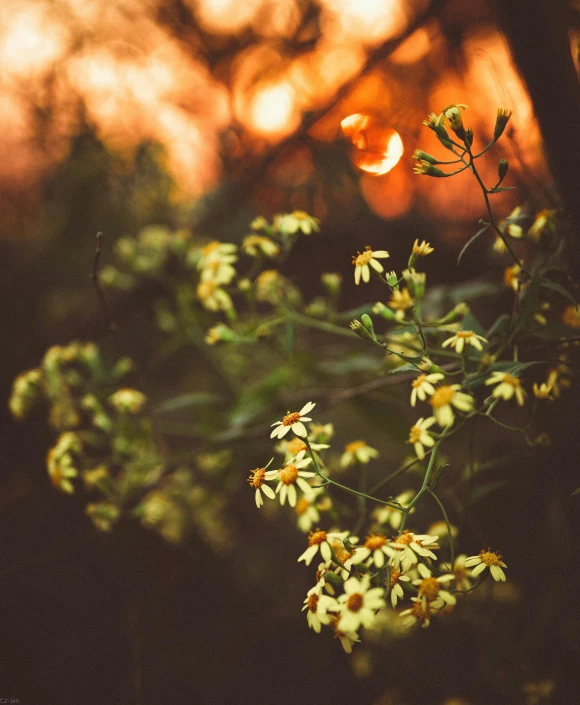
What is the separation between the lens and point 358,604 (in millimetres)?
480

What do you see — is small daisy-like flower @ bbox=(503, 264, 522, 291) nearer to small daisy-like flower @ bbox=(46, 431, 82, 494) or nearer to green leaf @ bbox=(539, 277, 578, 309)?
green leaf @ bbox=(539, 277, 578, 309)

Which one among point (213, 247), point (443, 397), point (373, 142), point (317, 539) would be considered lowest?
point (317, 539)

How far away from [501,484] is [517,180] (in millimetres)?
504

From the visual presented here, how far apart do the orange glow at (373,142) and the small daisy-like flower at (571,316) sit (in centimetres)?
64

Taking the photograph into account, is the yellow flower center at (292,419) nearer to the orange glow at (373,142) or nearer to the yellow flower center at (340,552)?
the yellow flower center at (340,552)

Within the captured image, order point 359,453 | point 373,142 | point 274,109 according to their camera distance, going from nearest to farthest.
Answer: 1. point 359,453
2. point 373,142
3. point 274,109

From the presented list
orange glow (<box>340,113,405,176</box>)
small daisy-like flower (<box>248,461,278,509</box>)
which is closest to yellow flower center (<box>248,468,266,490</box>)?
small daisy-like flower (<box>248,461,278,509</box>)

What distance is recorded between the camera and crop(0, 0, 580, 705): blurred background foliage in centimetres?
78

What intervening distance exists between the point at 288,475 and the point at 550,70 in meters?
0.55

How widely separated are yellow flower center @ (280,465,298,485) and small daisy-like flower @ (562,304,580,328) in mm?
401

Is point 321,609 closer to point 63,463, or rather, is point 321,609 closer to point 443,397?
point 443,397

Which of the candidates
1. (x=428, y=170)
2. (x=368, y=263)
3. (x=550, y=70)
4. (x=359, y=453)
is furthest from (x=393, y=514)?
(x=550, y=70)

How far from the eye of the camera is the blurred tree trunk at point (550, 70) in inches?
20.3

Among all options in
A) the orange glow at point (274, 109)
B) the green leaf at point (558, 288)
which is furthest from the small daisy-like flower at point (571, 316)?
the orange glow at point (274, 109)
